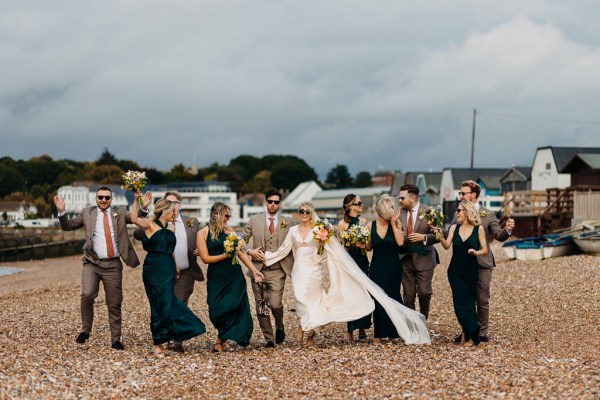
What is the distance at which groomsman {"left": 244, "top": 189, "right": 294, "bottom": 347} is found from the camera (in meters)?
11.0

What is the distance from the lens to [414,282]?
38.3ft

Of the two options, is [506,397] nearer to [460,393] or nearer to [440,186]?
[460,393]

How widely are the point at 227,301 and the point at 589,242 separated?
689 inches

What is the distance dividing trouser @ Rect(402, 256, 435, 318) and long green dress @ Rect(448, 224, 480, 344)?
1.72ft

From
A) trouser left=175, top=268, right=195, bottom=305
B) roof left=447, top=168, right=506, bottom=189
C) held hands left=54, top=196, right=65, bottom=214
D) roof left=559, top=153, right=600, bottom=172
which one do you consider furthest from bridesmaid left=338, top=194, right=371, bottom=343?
roof left=447, top=168, right=506, bottom=189

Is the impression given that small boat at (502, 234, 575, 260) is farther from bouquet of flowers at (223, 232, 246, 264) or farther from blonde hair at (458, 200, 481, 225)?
bouquet of flowers at (223, 232, 246, 264)

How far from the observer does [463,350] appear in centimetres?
1057

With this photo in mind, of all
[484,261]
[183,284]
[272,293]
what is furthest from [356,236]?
[183,284]

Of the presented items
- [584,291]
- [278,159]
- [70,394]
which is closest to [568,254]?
[584,291]

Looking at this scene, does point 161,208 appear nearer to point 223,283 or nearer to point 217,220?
point 217,220

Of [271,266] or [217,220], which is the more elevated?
[217,220]

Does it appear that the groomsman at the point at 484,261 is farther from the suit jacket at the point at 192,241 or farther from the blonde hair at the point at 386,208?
the suit jacket at the point at 192,241

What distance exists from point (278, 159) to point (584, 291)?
180 m

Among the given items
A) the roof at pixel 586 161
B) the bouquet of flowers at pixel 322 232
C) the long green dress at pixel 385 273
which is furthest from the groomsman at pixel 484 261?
the roof at pixel 586 161
